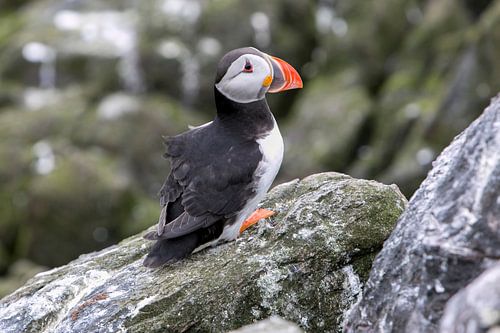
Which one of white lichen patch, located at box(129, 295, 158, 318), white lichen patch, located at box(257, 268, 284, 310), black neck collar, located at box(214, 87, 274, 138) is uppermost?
black neck collar, located at box(214, 87, 274, 138)

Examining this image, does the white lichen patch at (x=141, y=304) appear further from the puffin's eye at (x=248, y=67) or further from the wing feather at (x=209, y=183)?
the puffin's eye at (x=248, y=67)

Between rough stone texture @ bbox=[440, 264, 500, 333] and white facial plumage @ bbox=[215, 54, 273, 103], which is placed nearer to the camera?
rough stone texture @ bbox=[440, 264, 500, 333]

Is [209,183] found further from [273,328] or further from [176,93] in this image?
[176,93]

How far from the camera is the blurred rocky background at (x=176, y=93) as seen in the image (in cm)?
1444

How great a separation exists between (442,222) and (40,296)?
3205 millimetres

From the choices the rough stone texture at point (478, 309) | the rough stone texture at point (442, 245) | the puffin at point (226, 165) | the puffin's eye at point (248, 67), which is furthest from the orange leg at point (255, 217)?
→ the rough stone texture at point (478, 309)

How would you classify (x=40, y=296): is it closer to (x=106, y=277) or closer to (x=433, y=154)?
(x=106, y=277)

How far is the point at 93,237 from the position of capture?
567 inches

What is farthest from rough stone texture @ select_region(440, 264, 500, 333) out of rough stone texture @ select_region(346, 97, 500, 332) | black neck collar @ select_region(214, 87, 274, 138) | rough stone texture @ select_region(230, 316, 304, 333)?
black neck collar @ select_region(214, 87, 274, 138)

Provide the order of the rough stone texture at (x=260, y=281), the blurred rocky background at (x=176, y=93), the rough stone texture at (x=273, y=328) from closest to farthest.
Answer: the rough stone texture at (x=273, y=328) < the rough stone texture at (x=260, y=281) < the blurred rocky background at (x=176, y=93)

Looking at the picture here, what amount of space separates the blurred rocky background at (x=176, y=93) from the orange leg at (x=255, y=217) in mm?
7484

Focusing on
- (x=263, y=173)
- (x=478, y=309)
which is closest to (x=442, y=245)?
(x=478, y=309)

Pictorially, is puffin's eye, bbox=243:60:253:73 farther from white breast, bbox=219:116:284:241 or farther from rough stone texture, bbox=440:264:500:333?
rough stone texture, bbox=440:264:500:333

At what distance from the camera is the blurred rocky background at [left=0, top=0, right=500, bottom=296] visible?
14.4m
